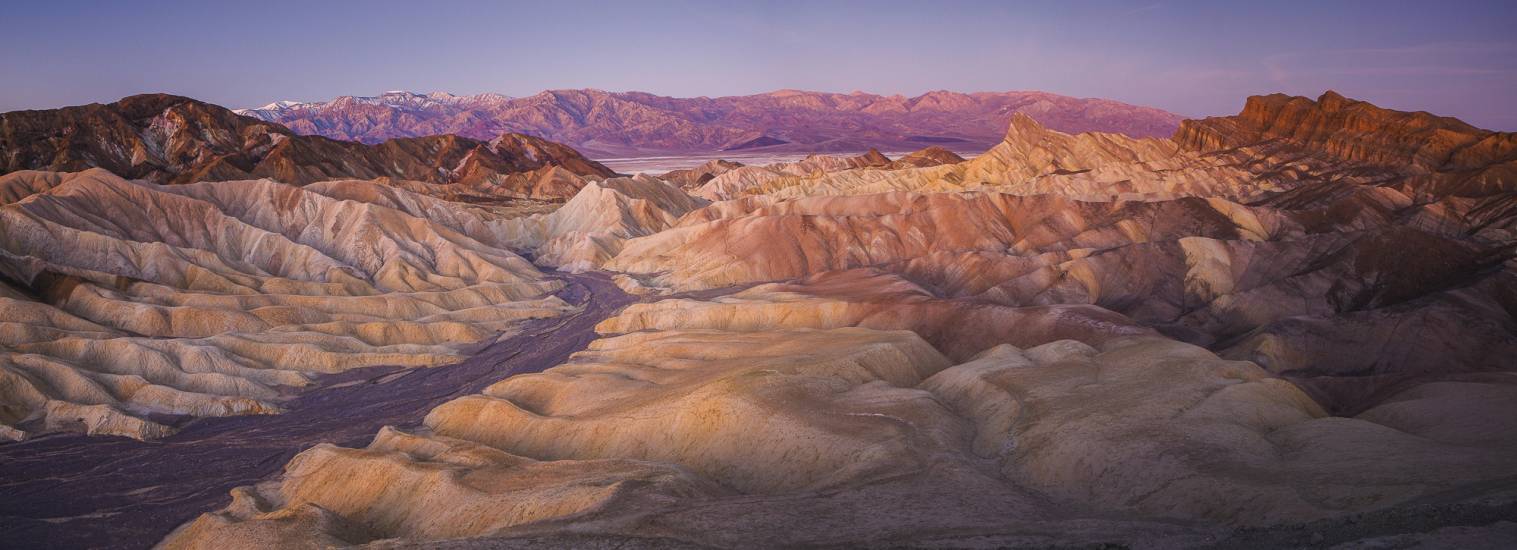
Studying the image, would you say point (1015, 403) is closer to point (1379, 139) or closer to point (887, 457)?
point (887, 457)

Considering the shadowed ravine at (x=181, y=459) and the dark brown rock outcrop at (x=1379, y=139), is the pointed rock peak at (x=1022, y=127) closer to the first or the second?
the dark brown rock outcrop at (x=1379, y=139)

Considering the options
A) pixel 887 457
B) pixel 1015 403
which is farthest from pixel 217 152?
pixel 887 457

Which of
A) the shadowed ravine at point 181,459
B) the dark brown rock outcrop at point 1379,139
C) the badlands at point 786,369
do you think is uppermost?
the dark brown rock outcrop at point 1379,139

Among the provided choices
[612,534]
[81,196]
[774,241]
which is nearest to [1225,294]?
[774,241]

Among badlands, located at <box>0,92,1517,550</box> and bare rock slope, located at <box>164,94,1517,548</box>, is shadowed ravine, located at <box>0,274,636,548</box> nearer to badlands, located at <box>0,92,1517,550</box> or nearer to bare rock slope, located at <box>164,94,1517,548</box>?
badlands, located at <box>0,92,1517,550</box>

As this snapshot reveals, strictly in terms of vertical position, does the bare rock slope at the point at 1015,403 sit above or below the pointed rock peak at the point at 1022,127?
below

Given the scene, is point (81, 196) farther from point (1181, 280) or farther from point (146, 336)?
point (1181, 280)

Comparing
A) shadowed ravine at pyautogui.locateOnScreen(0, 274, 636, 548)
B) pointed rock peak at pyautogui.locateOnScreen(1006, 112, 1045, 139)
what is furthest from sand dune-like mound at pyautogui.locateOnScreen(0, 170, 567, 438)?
pointed rock peak at pyautogui.locateOnScreen(1006, 112, 1045, 139)

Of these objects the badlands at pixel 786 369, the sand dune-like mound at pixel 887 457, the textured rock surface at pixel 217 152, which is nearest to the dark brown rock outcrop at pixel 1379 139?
the badlands at pixel 786 369
